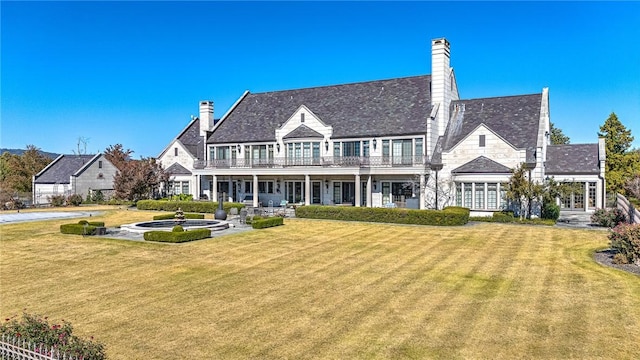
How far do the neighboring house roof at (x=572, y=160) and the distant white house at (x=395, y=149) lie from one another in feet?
0.25

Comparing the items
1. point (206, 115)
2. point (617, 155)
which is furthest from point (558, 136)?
point (206, 115)

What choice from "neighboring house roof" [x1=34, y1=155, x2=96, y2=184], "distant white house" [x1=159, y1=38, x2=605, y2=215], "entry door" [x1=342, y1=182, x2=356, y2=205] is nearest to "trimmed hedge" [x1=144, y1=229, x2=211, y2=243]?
"distant white house" [x1=159, y1=38, x2=605, y2=215]

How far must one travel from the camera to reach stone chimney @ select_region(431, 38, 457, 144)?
3800 cm

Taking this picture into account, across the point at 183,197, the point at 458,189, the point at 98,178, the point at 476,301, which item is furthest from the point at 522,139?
the point at 98,178

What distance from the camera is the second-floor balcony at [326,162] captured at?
122ft

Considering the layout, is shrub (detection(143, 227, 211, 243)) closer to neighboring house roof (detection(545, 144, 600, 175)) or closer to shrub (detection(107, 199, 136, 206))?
shrub (detection(107, 199, 136, 206))

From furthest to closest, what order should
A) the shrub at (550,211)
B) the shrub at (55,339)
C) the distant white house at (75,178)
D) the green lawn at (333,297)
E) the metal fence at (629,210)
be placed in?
the distant white house at (75,178), the shrub at (550,211), the metal fence at (629,210), the green lawn at (333,297), the shrub at (55,339)

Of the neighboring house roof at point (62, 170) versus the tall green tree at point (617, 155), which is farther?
the neighboring house roof at point (62, 170)

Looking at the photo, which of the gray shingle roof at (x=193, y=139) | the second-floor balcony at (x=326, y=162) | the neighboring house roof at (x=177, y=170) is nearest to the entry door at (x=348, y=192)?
the second-floor balcony at (x=326, y=162)

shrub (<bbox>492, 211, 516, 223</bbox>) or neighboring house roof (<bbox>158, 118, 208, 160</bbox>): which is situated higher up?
neighboring house roof (<bbox>158, 118, 208, 160</bbox>)

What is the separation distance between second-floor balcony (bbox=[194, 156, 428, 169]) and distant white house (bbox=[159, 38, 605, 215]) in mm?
92

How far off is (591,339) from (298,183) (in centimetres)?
3497

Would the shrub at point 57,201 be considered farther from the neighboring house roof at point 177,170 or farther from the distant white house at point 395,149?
the distant white house at point 395,149

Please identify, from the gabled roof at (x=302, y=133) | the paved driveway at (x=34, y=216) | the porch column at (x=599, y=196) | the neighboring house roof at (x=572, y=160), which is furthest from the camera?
the gabled roof at (x=302, y=133)
